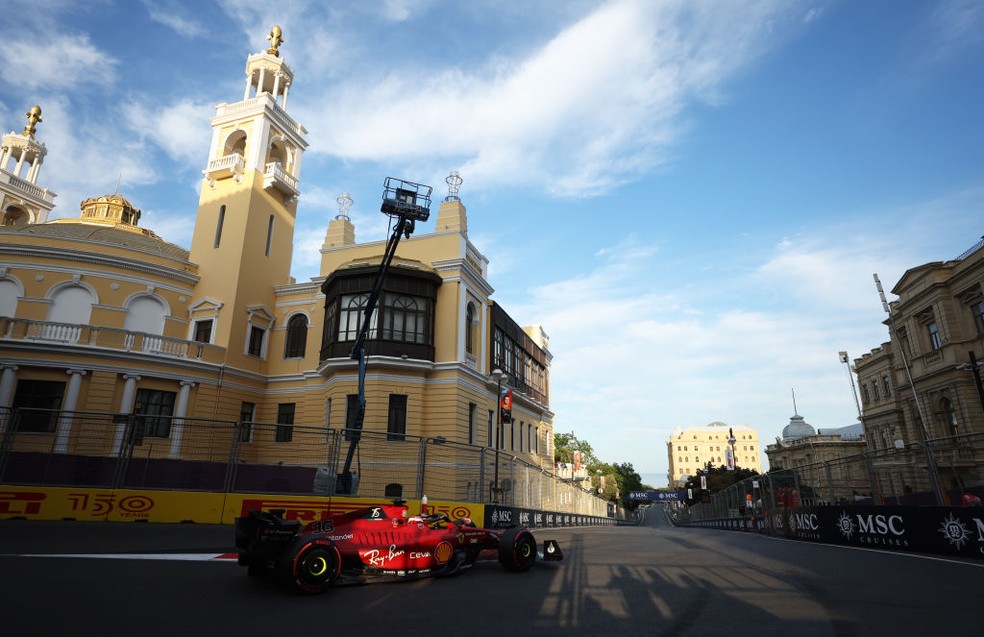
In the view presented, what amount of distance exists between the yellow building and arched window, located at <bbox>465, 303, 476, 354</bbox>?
11 cm

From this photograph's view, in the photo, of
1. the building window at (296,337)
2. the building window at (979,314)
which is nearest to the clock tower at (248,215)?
the building window at (296,337)

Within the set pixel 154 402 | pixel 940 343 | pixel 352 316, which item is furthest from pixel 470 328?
pixel 940 343

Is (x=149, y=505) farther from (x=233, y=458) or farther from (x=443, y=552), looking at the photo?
(x=443, y=552)

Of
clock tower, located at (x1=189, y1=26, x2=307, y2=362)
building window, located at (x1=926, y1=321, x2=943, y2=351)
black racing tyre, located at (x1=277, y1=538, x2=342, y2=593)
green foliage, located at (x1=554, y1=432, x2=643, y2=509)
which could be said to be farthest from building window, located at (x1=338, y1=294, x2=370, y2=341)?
green foliage, located at (x1=554, y1=432, x2=643, y2=509)

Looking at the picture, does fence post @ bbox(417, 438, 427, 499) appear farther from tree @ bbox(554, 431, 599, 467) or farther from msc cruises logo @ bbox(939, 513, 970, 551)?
tree @ bbox(554, 431, 599, 467)

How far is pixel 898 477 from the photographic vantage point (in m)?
12.0

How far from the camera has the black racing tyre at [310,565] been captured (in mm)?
6223

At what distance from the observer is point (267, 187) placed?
3575 centimetres

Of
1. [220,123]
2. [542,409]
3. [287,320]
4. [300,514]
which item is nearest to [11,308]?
[287,320]

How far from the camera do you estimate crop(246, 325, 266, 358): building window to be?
33.6 meters

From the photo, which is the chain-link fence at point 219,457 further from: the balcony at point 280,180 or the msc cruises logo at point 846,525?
the balcony at point 280,180

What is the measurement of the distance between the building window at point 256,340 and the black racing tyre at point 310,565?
29659 mm

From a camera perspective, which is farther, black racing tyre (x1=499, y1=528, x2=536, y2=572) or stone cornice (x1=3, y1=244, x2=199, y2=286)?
stone cornice (x1=3, y1=244, x2=199, y2=286)

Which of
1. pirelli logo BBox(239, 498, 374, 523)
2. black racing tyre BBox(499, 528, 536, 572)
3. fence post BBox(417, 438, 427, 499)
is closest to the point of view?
black racing tyre BBox(499, 528, 536, 572)
